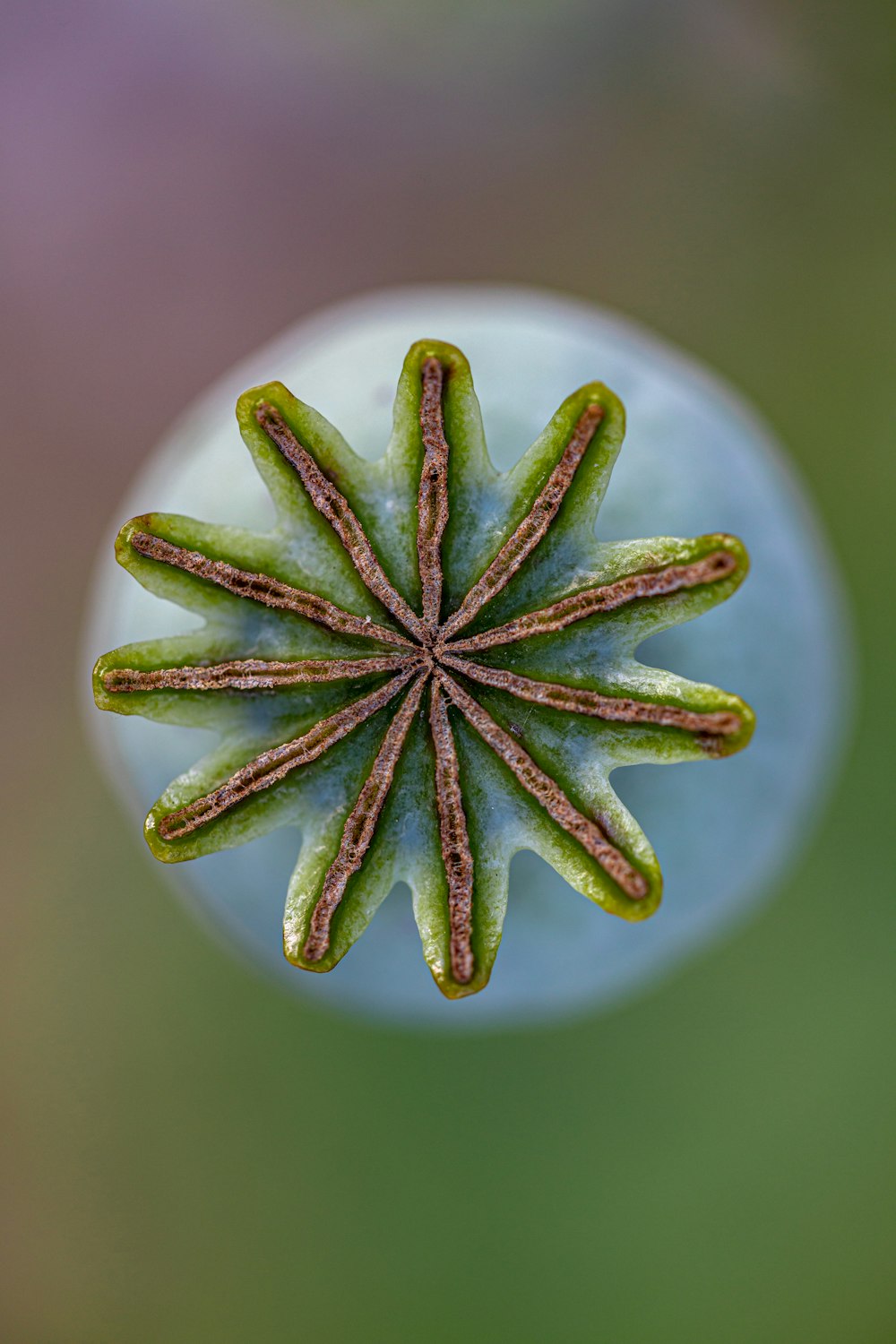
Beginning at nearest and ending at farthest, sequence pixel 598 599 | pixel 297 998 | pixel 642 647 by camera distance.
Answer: pixel 598 599
pixel 642 647
pixel 297 998

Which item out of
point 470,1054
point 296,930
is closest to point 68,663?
point 470,1054

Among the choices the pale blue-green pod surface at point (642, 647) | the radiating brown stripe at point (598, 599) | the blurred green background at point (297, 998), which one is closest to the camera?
the radiating brown stripe at point (598, 599)

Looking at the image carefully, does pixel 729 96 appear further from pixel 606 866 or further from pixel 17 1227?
pixel 17 1227

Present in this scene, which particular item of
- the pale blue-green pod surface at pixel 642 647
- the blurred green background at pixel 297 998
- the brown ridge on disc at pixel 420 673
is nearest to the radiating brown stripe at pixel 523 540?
the brown ridge on disc at pixel 420 673

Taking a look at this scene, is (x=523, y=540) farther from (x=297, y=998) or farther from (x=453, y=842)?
(x=297, y=998)

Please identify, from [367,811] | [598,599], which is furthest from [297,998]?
[598,599]

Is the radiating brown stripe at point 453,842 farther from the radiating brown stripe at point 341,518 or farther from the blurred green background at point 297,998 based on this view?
the blurred green background at point 297,998

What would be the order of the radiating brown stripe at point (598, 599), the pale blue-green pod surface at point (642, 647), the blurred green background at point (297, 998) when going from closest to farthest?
the radiating brown stripe at point (598, 599), the pale blue-green pod surface at point (642, 647), the blurred green background at point (297, 998)
